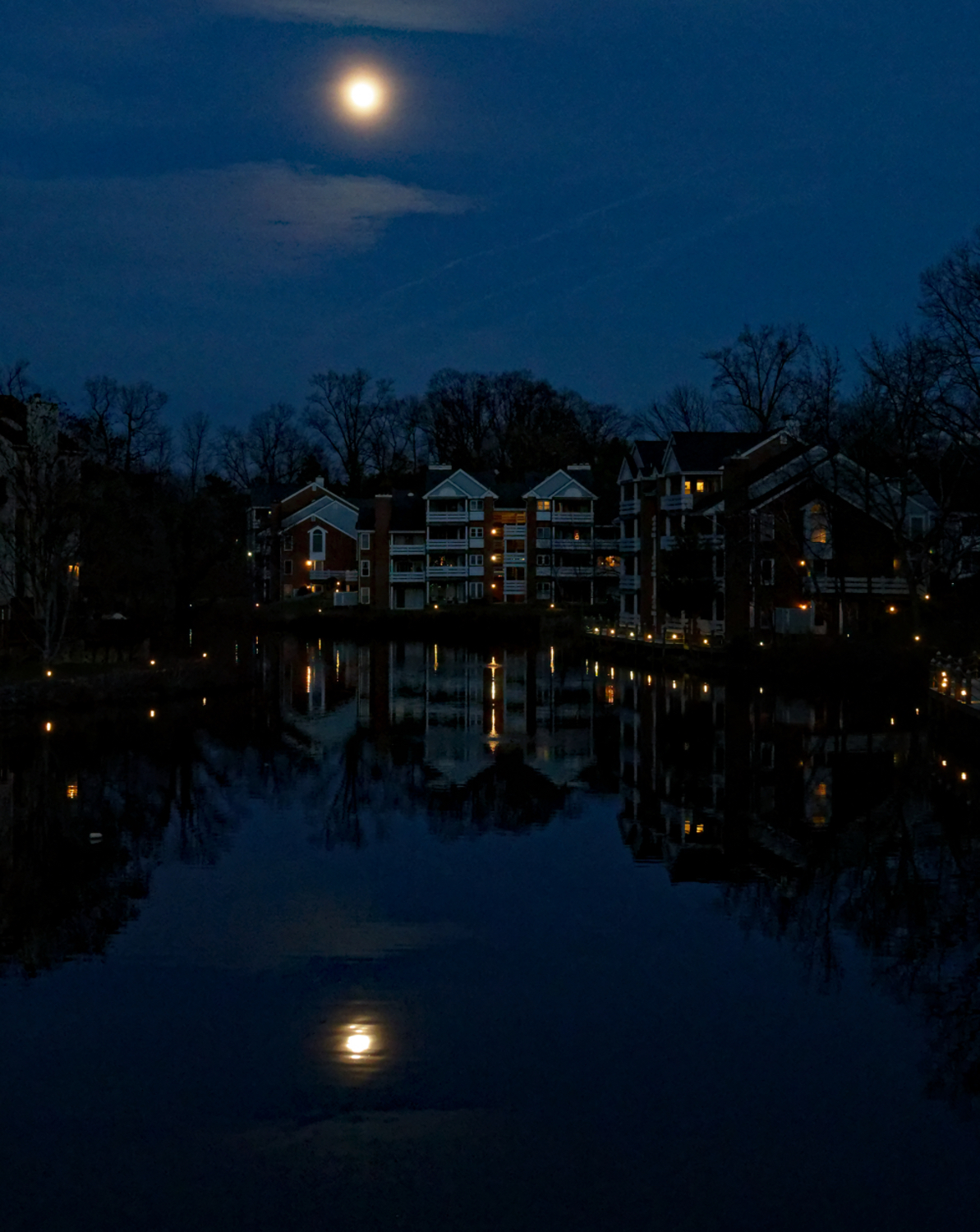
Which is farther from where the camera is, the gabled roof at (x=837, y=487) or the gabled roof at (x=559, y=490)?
the gabled roof at (x=559, y=490)

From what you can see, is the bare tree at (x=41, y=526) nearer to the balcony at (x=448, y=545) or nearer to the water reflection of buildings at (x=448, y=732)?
the water reflection of buildings at (x=448, y=732)

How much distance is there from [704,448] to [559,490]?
22316mm

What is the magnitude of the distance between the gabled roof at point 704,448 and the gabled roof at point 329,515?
32388 millimetres

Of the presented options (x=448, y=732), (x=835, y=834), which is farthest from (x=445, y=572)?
(x=835, y=834)

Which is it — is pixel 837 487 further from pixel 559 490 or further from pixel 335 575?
pixel 335 575

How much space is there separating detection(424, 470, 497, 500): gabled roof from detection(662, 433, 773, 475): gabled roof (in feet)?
75.9

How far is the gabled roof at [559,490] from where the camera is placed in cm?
9138

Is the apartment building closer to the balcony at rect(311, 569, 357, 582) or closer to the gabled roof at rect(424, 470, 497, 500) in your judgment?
the gabled roof at rect(424, 470, 497, 500)

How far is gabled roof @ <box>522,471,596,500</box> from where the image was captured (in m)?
91.4

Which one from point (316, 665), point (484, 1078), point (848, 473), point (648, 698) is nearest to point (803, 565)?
point (848, 473)

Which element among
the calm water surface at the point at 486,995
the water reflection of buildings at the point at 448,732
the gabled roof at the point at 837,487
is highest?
the gabled roof at the point at 837,487

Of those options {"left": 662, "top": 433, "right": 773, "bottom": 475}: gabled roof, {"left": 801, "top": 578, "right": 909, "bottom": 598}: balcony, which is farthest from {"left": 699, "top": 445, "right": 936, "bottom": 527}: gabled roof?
{"left": 662, "top": 433, "right": 773, "bottom": 475}: gabled roof

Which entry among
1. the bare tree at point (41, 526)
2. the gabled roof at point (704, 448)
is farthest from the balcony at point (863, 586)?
the bare tree at point (41, 526)

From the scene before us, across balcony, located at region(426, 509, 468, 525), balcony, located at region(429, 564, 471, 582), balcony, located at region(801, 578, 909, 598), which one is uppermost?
balcony, located at region(426, 509, 468, 525)
